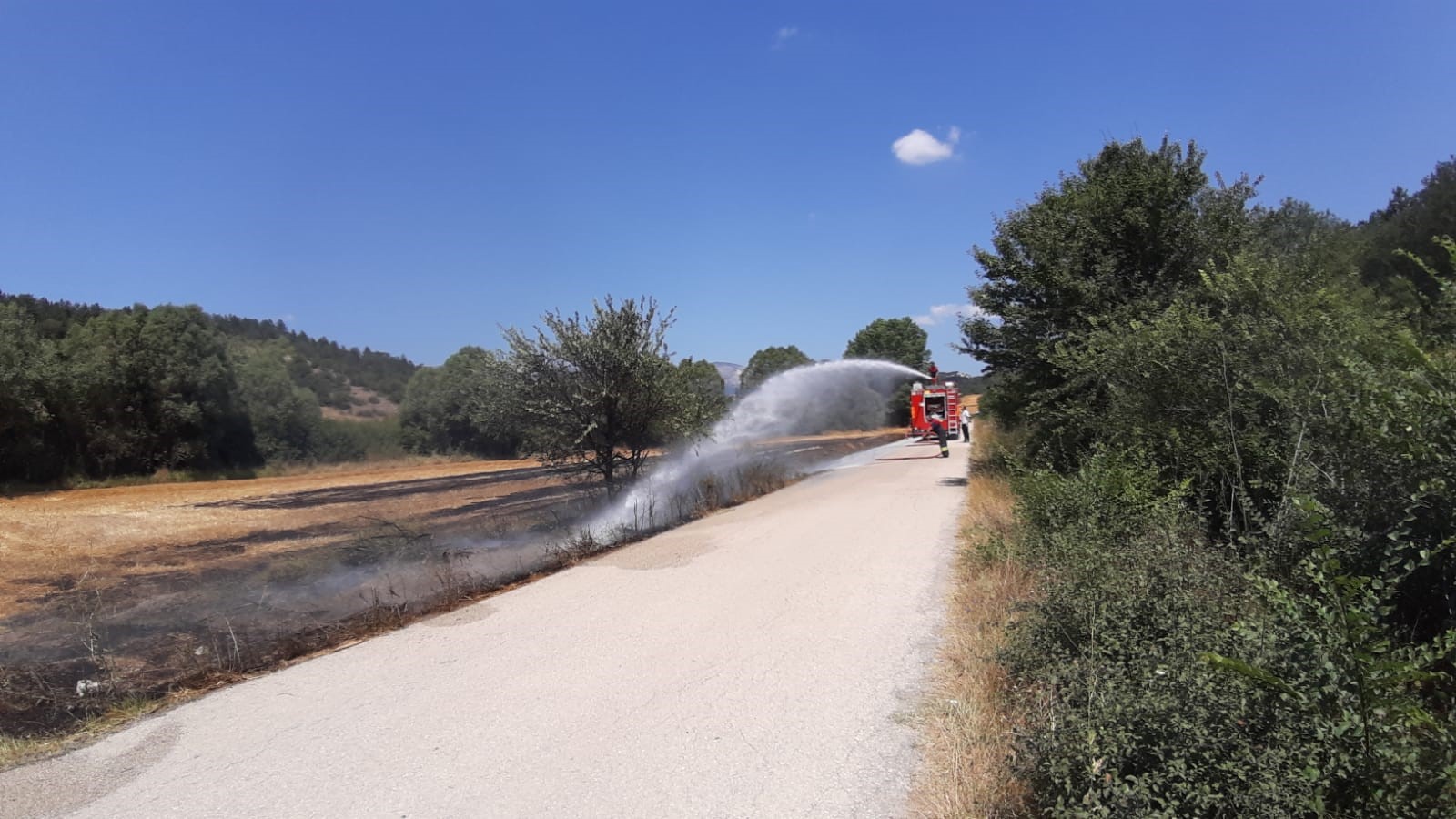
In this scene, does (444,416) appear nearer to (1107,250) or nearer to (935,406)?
(935,406)

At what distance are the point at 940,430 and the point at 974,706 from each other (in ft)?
66.9

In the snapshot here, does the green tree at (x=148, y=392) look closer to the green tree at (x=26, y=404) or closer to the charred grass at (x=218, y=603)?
the green tree at (x=26, y=404)

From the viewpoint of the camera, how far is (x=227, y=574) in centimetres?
1176

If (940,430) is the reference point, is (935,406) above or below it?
above

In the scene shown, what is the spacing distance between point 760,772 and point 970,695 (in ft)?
5.14

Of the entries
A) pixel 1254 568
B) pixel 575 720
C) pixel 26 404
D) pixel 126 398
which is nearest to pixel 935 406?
pixel 1254 568

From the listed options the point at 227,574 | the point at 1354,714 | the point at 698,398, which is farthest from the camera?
the point at 698,398

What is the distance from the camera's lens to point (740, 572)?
30.5ft

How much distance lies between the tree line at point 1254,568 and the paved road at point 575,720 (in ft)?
3.87

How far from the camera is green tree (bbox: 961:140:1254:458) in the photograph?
1143cm

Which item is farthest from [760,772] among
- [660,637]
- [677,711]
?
[660,637]

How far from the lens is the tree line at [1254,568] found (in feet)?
9.15

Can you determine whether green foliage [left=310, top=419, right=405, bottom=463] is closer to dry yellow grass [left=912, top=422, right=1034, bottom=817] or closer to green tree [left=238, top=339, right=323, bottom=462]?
green tree [left=238, top=339, right=323, bottom=462]

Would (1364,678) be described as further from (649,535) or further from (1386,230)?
(1386,230)
